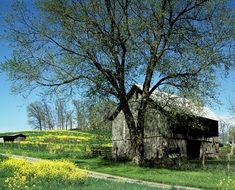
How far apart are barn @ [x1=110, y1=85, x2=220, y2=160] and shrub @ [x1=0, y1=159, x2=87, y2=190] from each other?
16.3m

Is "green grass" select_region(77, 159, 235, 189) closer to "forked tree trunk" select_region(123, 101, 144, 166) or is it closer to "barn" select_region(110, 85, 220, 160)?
"forked tree trunk" select_region(123, 101, 144, 166)

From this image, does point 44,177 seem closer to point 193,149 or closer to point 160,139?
point 160,139

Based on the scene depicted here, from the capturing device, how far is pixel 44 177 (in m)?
21.0

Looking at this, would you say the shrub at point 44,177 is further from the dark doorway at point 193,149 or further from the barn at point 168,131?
the dark doorway at point 193,149

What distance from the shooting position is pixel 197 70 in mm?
37000

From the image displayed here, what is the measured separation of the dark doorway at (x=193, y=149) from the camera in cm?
5591

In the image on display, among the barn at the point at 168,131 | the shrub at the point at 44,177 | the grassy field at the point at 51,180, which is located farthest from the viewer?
the barn at the point at 168,131

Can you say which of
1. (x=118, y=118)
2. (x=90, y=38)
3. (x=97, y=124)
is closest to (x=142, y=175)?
(x=97, y=124)

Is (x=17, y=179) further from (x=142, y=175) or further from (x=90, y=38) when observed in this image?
(x=90, y=38)

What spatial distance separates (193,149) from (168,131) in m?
7.73

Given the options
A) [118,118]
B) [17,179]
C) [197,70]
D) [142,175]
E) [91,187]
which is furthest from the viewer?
[118,118]

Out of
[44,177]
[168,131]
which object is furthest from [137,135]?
[44,177]

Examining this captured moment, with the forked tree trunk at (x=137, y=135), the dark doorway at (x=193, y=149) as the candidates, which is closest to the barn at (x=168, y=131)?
the dark doorway at (x=193, y=149)

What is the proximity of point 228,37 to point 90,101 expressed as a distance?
11.4 meters
